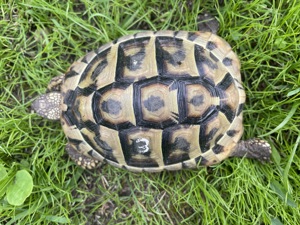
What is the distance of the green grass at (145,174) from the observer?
232cm

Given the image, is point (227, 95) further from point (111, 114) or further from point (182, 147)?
point (111, 114)

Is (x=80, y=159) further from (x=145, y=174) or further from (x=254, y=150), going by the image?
(x=254, y=150)

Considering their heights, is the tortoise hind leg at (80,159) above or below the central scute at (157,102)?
below

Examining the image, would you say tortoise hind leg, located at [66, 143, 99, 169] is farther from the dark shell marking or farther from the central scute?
the central scute

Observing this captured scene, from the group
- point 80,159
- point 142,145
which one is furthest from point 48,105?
point 142,145

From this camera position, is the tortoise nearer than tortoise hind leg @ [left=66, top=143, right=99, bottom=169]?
Yes

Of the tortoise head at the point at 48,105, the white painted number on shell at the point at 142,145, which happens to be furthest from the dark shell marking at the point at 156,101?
the tortoise head at the point at 48,105

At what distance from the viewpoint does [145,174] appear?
2457 millimetres

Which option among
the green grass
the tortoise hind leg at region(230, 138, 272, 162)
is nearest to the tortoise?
the tortoise hind leg at region(230, 138, 272, 162)

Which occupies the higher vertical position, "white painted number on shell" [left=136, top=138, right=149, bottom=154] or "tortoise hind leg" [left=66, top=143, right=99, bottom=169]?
"white painted number on shell" [left=136, top=138, right=149, bottom=154]

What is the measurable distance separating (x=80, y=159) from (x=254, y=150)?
106cm

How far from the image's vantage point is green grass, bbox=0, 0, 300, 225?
2.32 m

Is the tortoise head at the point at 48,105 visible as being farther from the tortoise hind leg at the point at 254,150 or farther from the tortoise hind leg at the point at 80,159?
the tortoise hind leg at the point at 254,150

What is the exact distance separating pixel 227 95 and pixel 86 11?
3.30ft
